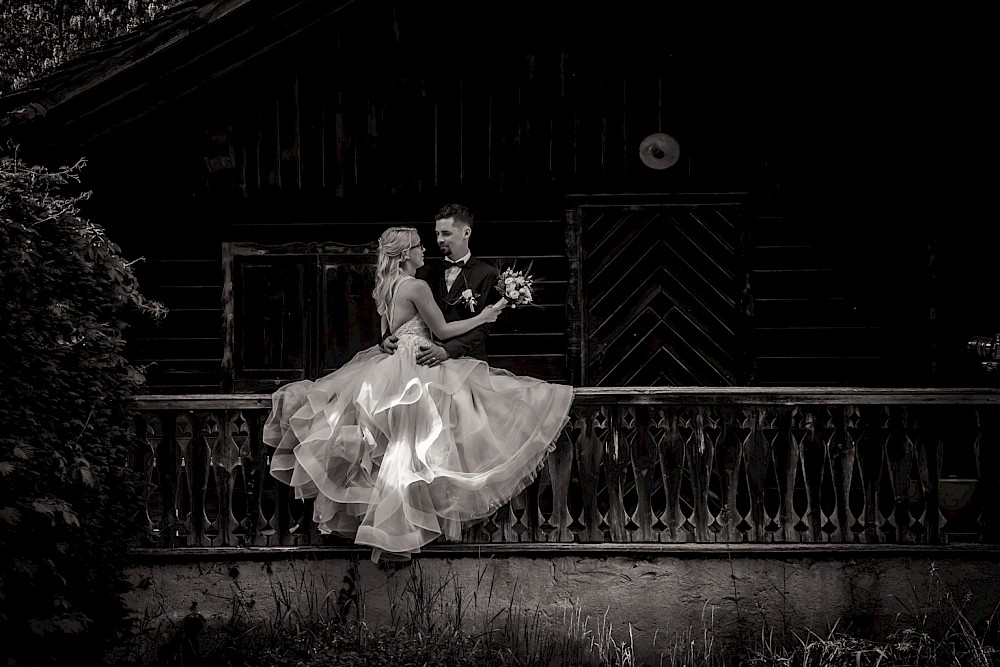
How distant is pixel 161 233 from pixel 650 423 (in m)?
5.52

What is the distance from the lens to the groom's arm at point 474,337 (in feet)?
23.1

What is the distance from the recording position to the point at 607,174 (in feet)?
32.2

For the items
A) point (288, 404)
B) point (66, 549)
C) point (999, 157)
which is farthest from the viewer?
point (999, 157)

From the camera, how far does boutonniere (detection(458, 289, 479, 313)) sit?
23.0 ft

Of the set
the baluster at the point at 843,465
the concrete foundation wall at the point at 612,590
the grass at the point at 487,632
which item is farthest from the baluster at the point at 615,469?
the baluster at the point at 843,465

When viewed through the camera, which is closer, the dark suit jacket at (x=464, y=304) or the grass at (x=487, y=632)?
the grass at (x=487, y=632)

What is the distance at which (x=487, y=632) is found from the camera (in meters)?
6.96

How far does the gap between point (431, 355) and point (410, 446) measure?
2.12ft

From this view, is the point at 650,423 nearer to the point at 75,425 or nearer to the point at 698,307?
the point at 698,307

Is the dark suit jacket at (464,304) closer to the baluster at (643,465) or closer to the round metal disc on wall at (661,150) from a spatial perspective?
the baluster at (643,465)

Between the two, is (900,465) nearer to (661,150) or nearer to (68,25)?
(661,150)

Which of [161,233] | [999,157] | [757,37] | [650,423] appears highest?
[757,37]

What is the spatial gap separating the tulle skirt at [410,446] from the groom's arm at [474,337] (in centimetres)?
12

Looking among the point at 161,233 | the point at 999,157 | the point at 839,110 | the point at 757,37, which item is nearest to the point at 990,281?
the point at 999,157
